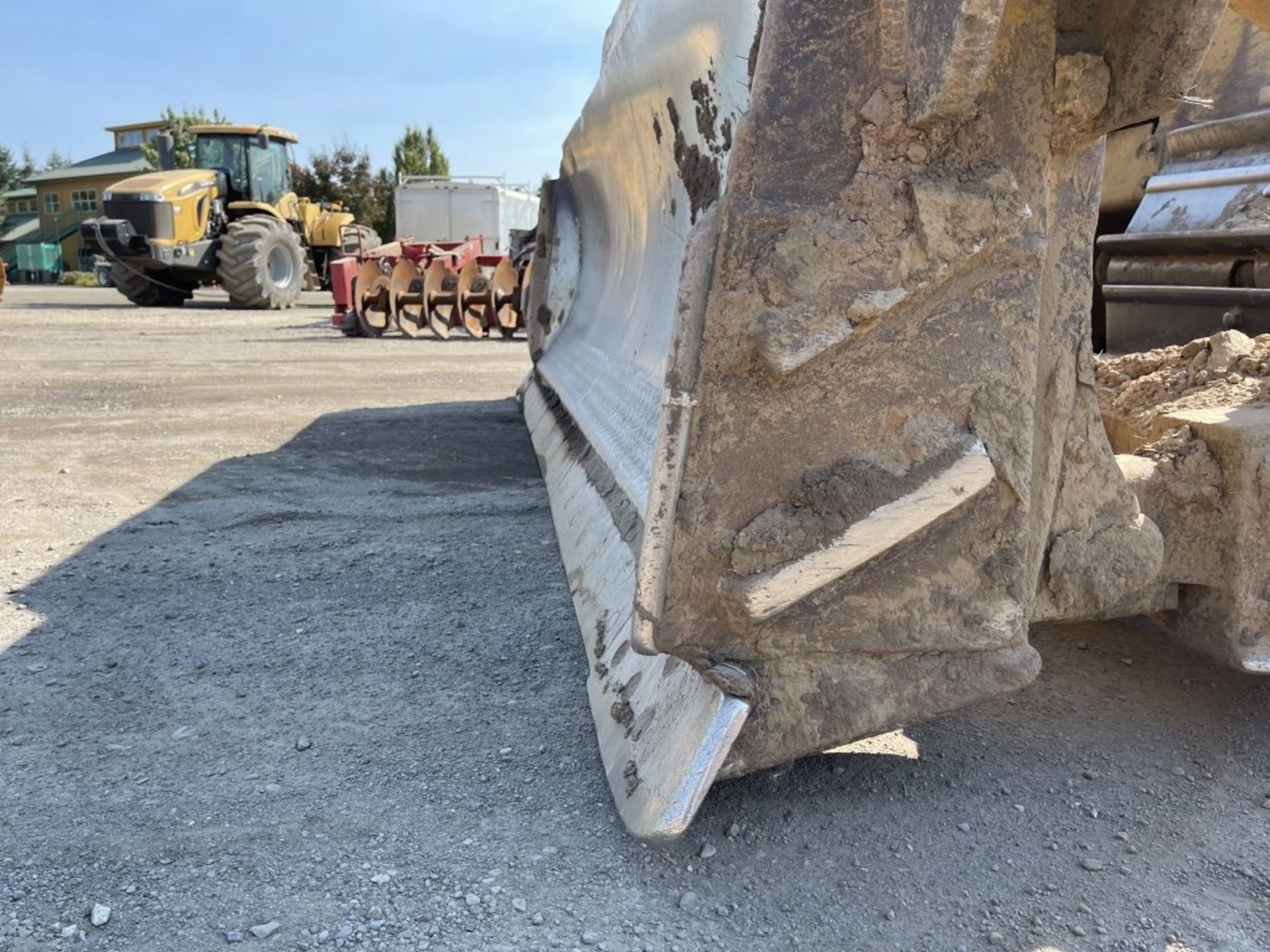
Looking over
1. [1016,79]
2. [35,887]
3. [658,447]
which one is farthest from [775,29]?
[35,887]

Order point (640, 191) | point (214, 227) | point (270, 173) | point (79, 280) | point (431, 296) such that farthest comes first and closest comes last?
point (79, 280) → point (270, 173) → point (214, 227) → point (431, 296) → point (640, 191)

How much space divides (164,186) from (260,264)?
1.70 metres

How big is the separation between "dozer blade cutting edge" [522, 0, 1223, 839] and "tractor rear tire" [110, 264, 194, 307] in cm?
1718

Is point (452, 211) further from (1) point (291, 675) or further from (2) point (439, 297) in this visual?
(1) point (291, 675)

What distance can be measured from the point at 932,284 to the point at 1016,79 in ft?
0.94

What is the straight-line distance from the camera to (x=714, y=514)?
1.36 m

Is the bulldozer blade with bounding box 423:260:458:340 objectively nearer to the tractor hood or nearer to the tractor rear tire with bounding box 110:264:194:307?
the tractor hood

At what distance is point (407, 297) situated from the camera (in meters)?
11.0

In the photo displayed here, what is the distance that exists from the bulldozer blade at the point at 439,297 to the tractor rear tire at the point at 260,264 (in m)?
5.49

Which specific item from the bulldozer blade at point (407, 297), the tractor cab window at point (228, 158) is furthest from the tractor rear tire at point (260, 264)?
the bulldozer blade at point (407, 297)

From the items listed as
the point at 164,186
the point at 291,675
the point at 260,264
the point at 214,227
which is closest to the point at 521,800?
the point at 291,675

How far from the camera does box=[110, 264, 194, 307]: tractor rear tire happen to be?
1672 centimetres

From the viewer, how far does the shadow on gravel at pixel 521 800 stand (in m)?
1.39

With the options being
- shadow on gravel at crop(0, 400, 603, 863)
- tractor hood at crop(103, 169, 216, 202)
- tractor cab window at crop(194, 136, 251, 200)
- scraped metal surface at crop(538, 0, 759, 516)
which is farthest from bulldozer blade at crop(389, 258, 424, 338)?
shadow on gravel at crop(0, 400, 603, 863)
